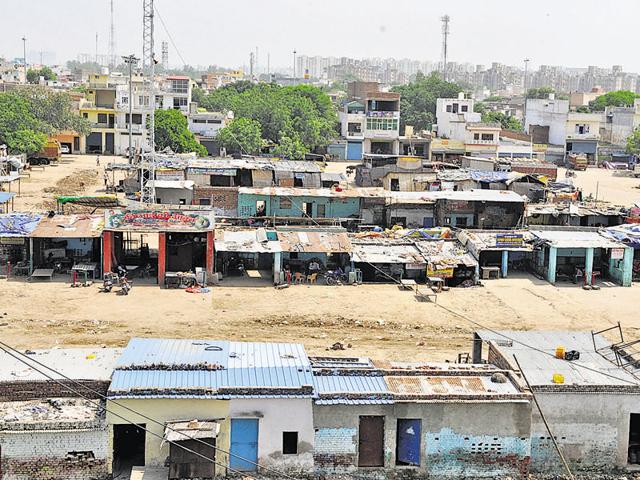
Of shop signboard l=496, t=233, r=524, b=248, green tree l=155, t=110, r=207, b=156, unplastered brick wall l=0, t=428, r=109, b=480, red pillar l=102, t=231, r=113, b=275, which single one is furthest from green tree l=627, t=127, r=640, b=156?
unplastered brick wall l=0, t=428, r=109, b=480

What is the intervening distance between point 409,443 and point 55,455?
6.12 m

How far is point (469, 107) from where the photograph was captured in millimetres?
77188

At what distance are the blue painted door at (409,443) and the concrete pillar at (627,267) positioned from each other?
59.2 ft

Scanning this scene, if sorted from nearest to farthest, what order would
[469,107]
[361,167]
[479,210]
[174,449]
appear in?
[174,449] < [479,210] < [361,167] < [469,107]

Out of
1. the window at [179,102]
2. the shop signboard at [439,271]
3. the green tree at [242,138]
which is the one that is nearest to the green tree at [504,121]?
the window at [179,102]

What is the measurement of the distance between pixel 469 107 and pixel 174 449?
65.9 meters

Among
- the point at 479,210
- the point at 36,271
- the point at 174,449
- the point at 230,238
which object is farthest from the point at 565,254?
the point at 174,449

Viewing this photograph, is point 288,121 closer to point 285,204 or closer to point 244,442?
point 285,204

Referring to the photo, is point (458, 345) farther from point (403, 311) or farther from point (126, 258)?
point (126, 258)

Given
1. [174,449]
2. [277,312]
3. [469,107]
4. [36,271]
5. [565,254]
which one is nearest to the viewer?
[174,449]

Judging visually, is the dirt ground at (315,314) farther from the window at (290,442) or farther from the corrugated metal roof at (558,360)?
the window at (290,442)

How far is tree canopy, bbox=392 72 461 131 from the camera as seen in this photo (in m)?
88.2

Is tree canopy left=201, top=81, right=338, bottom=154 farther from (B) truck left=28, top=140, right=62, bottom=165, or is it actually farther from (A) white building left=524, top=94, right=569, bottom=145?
(A) white building left=524, top=94, right=569, bottom=145

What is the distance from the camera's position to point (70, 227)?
3028cm
